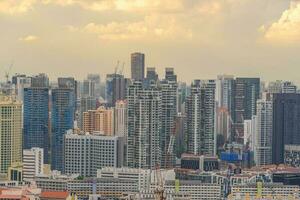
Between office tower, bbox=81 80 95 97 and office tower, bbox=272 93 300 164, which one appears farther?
office tower, bbox=81 80 95 97

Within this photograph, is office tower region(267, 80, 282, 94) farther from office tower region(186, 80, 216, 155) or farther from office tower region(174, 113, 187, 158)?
office tower region(174, 113, 187, 158)

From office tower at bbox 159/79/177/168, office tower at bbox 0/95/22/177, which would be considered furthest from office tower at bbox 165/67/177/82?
office tower at bbox 0/95/22/177

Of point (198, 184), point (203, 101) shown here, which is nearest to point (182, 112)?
point (203, 101)

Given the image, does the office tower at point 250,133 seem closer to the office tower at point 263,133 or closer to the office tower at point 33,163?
the office tower at point 263,133

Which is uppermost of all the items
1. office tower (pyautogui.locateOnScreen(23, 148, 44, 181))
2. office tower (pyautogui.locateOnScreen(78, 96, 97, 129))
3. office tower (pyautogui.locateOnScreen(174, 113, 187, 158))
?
office tower (pyautogui.locateOnScreen(78, 96, 97, 129))

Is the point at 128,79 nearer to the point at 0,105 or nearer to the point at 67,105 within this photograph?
the point at 67,105

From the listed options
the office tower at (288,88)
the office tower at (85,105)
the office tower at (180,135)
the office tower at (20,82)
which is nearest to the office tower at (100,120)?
the office tower at (85,105)

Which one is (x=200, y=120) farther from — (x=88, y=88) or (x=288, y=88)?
(x=88, y=88)
